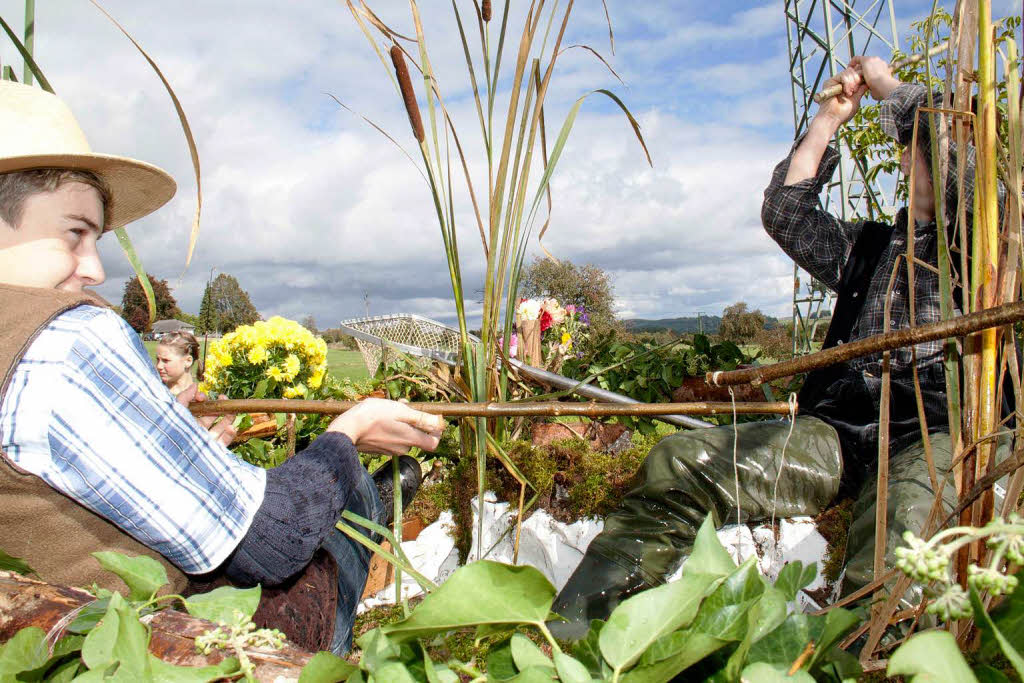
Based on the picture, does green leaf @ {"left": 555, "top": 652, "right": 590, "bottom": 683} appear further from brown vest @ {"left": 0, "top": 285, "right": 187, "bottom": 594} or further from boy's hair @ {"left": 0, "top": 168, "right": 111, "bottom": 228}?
boy's hair @ {"left": 0, "top": 168, "right": 111, "bottom": 228}

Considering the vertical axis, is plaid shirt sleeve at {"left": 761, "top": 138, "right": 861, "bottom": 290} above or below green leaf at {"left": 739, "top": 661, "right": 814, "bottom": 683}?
above

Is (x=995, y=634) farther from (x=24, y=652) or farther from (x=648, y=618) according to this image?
(x=24, y=652)

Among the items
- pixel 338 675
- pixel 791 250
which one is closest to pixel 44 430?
pixel 338 675

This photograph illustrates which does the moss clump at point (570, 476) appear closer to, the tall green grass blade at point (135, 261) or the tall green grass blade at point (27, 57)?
the tall green grass blade at point (135, 261)

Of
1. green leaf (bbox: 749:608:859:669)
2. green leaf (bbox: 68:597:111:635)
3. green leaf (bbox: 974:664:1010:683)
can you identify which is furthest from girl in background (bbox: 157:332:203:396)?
green leaf (bbox: 974:664:1010:683)

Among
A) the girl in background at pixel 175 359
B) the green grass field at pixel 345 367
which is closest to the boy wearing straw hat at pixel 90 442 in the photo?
the girl in background at pixel 175 359

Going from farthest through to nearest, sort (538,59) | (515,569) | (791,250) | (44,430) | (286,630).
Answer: (791,250)
(538,59)
(286,630)
(44,430)
(515,569)

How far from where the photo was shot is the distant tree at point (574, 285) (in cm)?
2492

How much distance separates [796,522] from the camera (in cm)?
204

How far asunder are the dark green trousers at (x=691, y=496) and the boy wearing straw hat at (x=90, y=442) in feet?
2.81

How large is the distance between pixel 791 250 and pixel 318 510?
2.01m

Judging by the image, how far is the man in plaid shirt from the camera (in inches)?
74.6

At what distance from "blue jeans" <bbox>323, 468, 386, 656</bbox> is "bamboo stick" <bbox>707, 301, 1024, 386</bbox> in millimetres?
936

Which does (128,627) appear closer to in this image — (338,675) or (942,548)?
(338,675)
